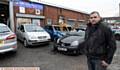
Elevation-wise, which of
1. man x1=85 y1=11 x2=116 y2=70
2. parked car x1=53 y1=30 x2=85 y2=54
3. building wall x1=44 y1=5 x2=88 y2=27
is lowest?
parked car x1=53 y1=30 x2=85 y2=54

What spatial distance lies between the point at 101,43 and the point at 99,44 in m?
0.04

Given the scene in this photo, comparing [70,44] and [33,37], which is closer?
[70,44]

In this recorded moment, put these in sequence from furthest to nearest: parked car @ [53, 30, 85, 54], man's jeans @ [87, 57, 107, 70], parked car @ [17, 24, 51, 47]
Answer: parked car @ [17, 24, 51, 47] < parked car @ [53, 30, 85, 54] < man's jeans @ [87, 57, 107, 70]

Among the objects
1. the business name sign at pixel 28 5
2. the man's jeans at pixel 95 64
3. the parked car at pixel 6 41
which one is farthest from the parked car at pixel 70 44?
the business name sign at pixel 28 5

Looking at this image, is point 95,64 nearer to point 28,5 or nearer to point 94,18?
point 94,18

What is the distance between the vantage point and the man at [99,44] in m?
2.91

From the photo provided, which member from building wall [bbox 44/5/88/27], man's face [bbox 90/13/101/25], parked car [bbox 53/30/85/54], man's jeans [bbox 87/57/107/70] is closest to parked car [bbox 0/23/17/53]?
parked car [bbox 53/30/85/54]

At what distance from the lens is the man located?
9.55 feet

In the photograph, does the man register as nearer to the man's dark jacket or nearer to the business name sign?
the man's dark jacket

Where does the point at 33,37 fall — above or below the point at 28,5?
below

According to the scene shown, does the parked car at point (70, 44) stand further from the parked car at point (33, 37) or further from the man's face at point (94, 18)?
the man's face at point (94, 18)

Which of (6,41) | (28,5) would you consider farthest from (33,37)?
(28,5)

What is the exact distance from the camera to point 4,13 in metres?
14.8

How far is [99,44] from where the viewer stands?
2988 millimetres
